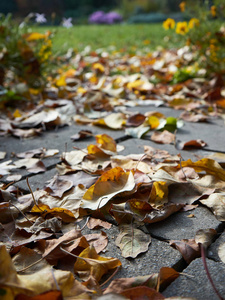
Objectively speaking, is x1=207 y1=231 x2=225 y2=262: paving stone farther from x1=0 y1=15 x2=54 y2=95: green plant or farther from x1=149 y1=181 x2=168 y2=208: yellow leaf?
x1=0 y1=15 x2=54 y2=95: green plant

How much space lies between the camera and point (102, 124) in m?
2.14

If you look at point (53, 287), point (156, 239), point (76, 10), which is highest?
point (53, 287)

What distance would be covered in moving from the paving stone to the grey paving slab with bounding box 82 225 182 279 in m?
0.08

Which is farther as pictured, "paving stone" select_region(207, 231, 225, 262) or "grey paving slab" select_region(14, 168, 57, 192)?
"grey paving slab" select_region(14, 168, 57, 192)

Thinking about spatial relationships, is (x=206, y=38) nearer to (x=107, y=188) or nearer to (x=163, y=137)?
(x=163, y=137)

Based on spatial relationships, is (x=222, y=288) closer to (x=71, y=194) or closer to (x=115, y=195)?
(x=115, y=195)

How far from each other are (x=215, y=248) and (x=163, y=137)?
95 centimetres

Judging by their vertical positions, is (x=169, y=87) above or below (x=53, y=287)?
below

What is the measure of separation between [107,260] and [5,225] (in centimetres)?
39

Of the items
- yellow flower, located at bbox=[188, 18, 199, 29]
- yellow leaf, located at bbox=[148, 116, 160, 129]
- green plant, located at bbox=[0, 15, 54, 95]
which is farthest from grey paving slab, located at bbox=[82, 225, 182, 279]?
yellow flower, located at bbox=[188, 18, 199, 29]

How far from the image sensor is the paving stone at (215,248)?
0.94 metres

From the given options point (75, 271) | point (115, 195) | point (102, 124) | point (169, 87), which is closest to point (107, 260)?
point (75, 271)

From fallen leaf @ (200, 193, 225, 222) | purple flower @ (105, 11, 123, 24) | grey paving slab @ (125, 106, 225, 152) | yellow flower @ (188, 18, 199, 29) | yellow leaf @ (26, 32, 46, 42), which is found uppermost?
yellow leaf @ (26, 32, 46, 42)

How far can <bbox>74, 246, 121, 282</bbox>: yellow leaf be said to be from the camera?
0.87 m
